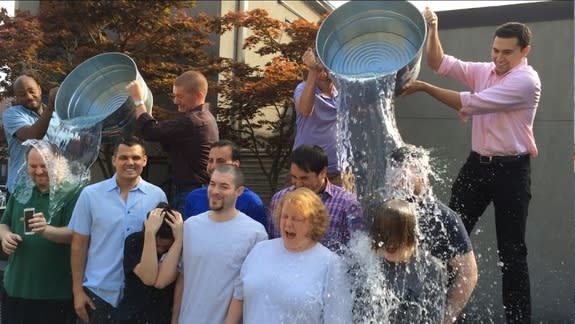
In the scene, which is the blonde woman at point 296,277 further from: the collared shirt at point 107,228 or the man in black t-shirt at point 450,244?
the collared shirt at point 107,228

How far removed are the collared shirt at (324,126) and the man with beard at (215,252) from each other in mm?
853

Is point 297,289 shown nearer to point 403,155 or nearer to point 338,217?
point 338,217

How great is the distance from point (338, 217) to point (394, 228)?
54cm

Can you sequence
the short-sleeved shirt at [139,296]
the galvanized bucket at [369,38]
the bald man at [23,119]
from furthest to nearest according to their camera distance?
the bald man at [23,119] → the galvanized bucket at [369,38] → the short-sleeved shirt at [139,296]

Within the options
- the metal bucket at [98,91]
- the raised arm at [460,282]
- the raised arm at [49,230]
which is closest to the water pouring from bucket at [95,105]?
the metal bucket at [98,91]

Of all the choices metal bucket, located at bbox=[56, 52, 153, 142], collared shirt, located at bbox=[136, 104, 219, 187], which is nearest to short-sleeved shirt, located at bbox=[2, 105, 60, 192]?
metal bucket, located at bbox=[56, 52, 153, 142]

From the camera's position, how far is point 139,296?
9.51 ft

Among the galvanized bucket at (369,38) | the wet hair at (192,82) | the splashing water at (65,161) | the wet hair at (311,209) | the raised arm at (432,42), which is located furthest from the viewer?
the wet hair at (192,82)

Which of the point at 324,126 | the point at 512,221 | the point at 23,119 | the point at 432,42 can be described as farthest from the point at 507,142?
the point at 23,119

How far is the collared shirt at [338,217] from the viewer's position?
2857mm

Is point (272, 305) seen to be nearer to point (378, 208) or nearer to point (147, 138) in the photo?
point (378, 208)

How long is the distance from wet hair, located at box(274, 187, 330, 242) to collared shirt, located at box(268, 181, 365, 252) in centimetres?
23

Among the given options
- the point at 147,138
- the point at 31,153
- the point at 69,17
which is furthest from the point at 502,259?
the point at 69,17

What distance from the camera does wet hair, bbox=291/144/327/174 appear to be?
298cm
